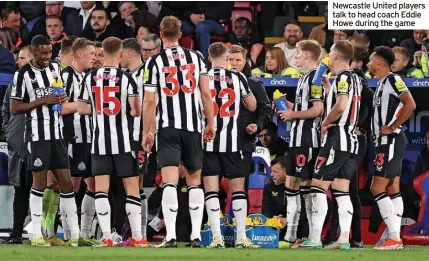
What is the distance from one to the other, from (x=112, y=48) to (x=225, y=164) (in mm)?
1723

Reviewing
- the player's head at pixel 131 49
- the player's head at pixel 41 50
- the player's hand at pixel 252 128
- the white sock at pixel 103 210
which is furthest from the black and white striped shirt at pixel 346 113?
the player's head at pixel 41 50

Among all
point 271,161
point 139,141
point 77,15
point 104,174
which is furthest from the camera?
point 77,15

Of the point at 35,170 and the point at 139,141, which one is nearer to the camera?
the point at 35,170

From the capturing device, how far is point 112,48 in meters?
14.1

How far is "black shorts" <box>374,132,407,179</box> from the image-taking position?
14.6 metres

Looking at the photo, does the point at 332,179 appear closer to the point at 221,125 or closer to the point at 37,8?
the point at 221,125

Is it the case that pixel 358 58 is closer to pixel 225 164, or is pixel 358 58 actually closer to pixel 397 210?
pixel 397 210

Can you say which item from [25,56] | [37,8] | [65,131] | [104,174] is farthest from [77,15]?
[104,174]

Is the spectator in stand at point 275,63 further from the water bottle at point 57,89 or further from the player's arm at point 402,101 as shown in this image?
the water bottle at point 57,89

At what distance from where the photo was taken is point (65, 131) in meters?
15.4

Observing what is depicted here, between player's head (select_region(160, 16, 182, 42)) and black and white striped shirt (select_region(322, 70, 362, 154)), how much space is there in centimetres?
187

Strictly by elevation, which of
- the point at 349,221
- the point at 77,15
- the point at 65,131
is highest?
the point at 77,15

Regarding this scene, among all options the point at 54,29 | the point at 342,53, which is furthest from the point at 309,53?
the point at 54,29

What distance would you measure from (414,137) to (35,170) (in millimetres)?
5328
